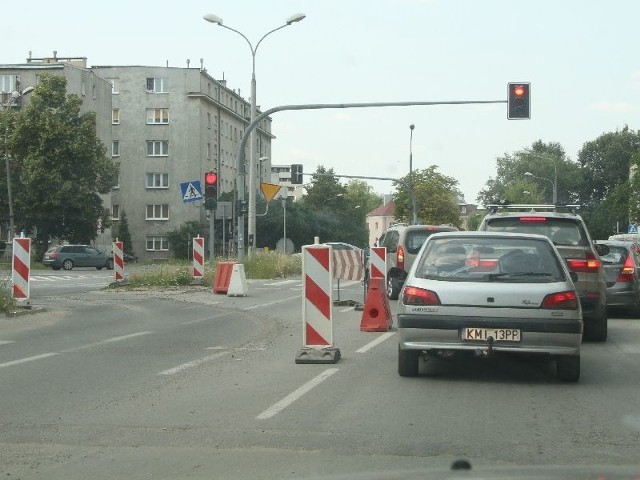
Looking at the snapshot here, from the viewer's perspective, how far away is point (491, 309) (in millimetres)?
9625

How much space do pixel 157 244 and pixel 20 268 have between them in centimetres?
7334

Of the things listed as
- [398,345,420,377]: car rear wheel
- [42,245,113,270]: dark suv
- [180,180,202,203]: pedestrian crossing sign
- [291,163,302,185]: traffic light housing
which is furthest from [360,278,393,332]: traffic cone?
[42,245,113,270]: dark suv

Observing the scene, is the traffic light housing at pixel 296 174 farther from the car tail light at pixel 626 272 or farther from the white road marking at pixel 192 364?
the white road marking at pixel 192 364

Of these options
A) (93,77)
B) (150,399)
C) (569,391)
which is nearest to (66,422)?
(150,399)

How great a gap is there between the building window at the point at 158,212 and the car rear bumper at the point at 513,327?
83987 millimetres

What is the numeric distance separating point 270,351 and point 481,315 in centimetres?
396

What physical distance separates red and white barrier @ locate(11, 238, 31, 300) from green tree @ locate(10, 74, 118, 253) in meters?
47.9

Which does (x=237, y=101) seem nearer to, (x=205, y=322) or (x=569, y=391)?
(x=205, y=322)

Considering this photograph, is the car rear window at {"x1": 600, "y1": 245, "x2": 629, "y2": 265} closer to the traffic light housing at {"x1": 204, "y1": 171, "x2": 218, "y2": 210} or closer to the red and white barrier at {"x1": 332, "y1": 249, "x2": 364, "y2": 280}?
the red and white barrier at {"x1": 332, "y1": 249, "x2": 364, "y2": 280}

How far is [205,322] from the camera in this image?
692 inches

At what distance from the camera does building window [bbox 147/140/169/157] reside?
304 ft

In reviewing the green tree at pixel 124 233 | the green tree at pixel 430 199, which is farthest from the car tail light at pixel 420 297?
the green tree at pixel 124 233

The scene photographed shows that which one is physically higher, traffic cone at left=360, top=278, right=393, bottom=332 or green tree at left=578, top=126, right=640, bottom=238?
green tree at left=578, top=126, right=640, bottom=238

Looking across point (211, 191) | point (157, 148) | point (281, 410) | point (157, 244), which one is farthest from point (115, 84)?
point (281, 410)
